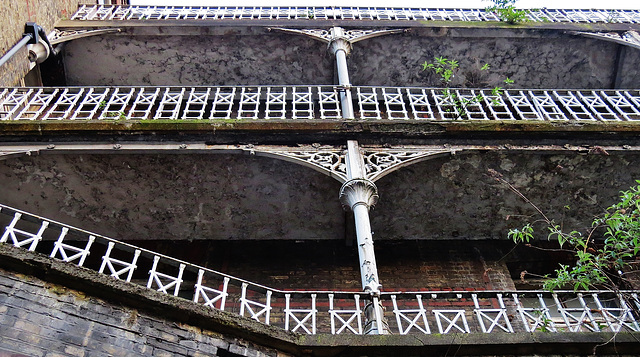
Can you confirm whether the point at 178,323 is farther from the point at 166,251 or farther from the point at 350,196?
the point at 166,251

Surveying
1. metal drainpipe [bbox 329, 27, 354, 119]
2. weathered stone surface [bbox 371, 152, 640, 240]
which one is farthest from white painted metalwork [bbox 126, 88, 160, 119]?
weathered stone surface [bbox 371, 152, 640, 240]

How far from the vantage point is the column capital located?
22.1ft

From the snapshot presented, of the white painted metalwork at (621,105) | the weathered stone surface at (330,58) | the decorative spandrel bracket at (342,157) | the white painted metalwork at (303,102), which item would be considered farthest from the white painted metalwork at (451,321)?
the weathered stone surface at (330,58)

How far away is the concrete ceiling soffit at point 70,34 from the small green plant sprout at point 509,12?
7914 millimetres

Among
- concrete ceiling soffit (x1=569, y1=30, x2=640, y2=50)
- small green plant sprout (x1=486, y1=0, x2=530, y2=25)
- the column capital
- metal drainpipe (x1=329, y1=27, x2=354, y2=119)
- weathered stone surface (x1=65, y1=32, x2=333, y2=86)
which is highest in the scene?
small green plant sprout (x1=486, y1=0, x2=530, y2=25)

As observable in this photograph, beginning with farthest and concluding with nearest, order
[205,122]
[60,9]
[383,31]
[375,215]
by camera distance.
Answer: [60,9] < [383,31] < [375,215] < [205,122]

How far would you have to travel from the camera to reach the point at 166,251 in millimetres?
8648

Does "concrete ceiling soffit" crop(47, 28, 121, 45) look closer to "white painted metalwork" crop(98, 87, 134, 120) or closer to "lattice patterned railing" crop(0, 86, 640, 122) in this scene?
"lattice patterned railing" crop(0, 86, 640, 122)

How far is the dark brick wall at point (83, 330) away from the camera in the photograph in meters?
4.63

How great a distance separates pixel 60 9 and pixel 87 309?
29.1 ft

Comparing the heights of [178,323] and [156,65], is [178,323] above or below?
below

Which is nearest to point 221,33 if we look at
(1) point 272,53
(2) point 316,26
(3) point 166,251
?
(1) point 272,53

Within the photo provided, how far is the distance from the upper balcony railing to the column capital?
583 centimetres

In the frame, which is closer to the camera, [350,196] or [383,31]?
[350,196]
